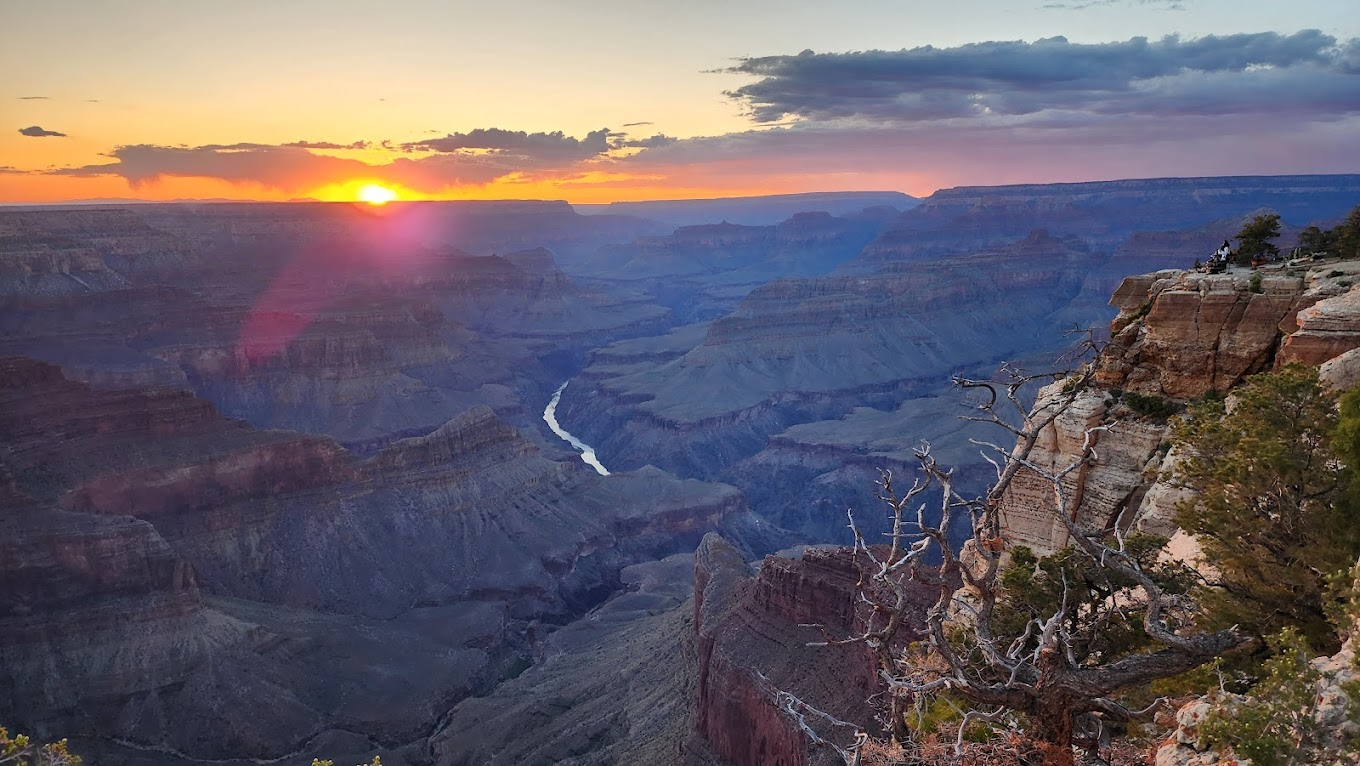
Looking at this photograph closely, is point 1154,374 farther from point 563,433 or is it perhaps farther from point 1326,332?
point 563,433

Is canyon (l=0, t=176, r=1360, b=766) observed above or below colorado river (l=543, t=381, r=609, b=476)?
above

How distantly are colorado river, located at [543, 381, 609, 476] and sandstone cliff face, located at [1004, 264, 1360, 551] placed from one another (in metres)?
103

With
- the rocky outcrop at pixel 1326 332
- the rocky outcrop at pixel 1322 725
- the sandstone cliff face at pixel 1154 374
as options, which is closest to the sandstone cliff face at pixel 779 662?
the sandstone cliff face at pixel 1154 374

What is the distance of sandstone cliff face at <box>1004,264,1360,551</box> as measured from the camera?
82.9 ft

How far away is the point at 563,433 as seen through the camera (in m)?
152

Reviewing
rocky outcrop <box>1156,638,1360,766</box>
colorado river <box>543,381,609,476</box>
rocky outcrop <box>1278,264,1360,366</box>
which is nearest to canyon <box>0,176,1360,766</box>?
rocky outcrop <box>1278,264,1360,366</box>

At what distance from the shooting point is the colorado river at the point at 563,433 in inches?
5325

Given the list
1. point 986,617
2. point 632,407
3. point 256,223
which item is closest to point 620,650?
point 986,617

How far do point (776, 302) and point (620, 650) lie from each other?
120800mm

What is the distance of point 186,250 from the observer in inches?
6142

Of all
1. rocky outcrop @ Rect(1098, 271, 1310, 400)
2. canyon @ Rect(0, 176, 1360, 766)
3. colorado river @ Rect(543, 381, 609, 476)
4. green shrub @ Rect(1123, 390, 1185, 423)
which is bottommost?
colorado river @ Rect(543, 381, 609, 476)

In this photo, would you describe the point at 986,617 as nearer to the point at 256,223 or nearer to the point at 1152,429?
the point at 1152,429

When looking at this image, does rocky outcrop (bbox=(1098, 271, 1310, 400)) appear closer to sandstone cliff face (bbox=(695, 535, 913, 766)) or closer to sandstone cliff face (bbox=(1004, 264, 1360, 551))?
→ sandstone cliff face (bbox=(1004, 264, 1360, 551))

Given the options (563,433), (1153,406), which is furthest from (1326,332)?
(563,433)
